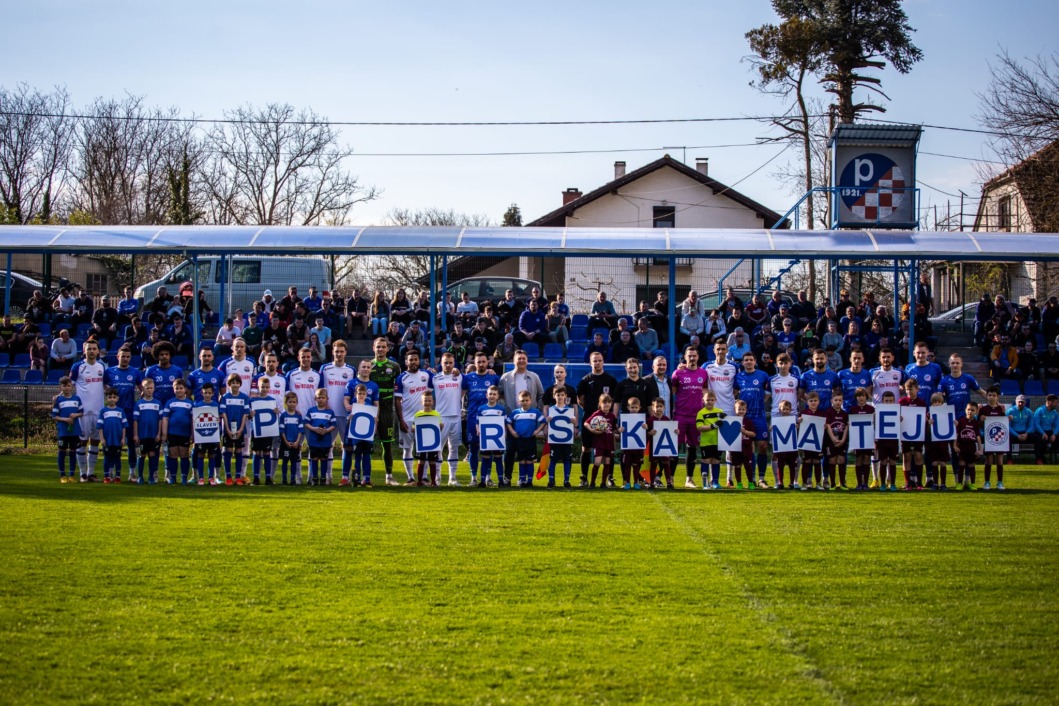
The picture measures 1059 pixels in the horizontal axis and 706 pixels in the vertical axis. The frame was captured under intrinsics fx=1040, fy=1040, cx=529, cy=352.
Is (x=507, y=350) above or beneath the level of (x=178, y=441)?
above

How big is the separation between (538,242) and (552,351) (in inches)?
99.9

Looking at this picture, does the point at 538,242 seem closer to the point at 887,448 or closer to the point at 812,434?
the point at 812,434

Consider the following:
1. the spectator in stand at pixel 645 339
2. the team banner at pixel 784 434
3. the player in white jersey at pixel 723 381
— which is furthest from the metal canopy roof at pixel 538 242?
the team banner at pixel 784 434

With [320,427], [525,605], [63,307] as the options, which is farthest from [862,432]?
[63,307]

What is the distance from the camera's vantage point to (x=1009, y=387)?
22328 millimetres

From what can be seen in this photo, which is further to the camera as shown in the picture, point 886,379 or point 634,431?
point 886,379

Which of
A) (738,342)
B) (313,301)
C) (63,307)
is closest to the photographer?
(738,342)

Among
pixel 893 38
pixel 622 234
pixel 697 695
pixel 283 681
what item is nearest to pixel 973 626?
pixel 697 695

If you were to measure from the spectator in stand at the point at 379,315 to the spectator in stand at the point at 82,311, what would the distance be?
22.7ft

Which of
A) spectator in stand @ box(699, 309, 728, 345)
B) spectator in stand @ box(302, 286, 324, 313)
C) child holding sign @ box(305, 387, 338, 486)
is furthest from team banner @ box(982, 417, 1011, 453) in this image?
spectator in stand @ box(302, 286, 324, 313)

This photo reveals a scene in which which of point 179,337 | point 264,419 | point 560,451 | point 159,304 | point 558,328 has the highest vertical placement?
point 159,304

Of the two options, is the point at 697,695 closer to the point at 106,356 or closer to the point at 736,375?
the point at 736,375

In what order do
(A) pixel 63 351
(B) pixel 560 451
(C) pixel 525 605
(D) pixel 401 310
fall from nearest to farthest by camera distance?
(C) pixel 525 605
(B) pixel 560 451
(A) pixel 63 351
(D) pixel 401 310

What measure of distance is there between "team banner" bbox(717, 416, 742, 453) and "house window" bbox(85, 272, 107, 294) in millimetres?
26591
